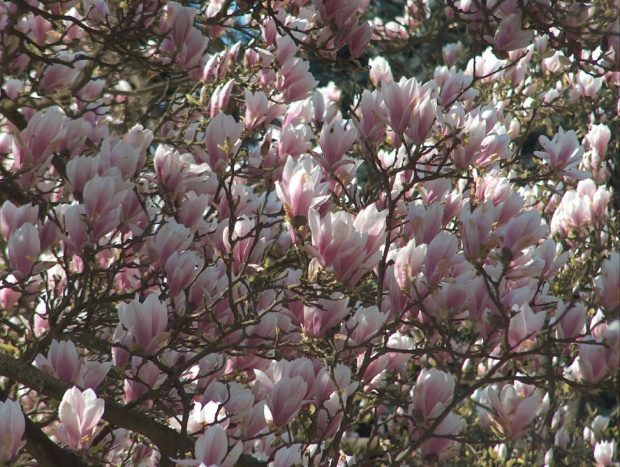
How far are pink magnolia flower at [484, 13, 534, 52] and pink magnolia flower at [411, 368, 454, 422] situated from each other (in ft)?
3.35

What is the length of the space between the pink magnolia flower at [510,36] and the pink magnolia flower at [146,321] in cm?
129

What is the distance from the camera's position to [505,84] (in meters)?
4.95

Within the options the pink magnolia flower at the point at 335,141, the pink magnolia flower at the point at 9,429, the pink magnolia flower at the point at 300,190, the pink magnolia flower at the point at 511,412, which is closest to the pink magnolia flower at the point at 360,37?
the pink magnolia flower at the point at 335,141

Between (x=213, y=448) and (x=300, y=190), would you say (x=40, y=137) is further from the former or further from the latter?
(x=213, y=448)

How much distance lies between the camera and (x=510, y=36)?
7.73 ft

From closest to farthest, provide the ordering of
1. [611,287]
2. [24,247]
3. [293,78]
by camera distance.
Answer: [611,287] → [24,247] → [293,78]

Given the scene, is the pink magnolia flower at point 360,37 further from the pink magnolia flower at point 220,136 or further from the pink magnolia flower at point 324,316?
the pink magnolia flower at point 324,316

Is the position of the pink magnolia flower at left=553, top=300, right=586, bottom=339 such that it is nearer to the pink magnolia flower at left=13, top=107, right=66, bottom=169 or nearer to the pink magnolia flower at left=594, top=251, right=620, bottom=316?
the pink magnolia flower at left=594, top=251, right=620, bottom=316

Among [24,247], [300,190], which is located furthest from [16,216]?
[300,190]

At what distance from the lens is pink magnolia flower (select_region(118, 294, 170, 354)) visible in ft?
6.79

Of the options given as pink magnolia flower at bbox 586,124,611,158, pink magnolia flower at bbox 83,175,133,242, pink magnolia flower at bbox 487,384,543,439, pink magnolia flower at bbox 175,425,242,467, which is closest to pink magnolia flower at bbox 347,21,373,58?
pink magnolia flower at bbox 83,175,133,242

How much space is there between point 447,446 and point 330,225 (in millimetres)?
840

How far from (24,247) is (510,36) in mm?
1632

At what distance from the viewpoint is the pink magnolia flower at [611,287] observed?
1.81 metres
